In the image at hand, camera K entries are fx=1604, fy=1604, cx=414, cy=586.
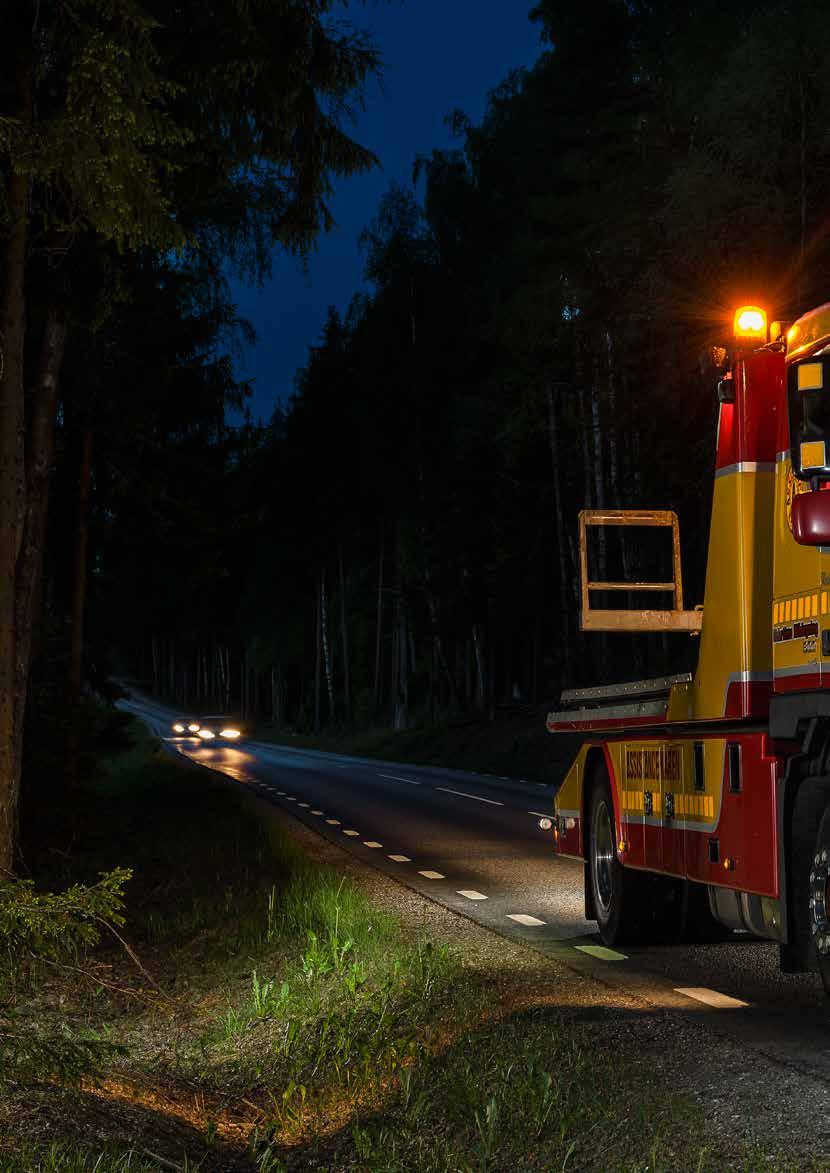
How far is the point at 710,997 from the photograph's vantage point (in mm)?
9148

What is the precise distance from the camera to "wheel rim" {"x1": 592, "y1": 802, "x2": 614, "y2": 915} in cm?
1190

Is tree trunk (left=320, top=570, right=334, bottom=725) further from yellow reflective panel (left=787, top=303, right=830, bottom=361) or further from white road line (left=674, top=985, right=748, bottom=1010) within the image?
yellow reflective panel (left=787, top=303, right=830, bottom=361)

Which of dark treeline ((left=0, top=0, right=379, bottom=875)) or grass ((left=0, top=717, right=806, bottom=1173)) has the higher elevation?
dark treeline ((left=0, top=0, right=379, bottom=875))

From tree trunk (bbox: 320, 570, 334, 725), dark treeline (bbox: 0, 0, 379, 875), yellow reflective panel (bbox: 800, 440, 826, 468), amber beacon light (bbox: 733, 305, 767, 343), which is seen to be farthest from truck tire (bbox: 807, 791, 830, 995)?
tree trunk (bbox: 320, 570, 334, 725)

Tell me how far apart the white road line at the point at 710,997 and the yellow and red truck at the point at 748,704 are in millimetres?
416

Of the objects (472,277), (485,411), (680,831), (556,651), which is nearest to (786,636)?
(680,831)

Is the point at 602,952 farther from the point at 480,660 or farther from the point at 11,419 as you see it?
the point at 480,660

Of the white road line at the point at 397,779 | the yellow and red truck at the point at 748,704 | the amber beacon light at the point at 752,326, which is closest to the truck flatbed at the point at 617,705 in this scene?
the yellow and red truck at the point at 748,704

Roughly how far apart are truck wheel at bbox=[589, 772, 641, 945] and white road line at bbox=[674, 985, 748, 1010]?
1781mm

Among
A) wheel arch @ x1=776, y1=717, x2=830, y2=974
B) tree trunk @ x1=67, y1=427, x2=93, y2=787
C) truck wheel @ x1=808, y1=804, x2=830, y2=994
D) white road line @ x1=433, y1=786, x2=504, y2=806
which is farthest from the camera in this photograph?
white road line @ x1=433, y1=786, x2=504, y2=806

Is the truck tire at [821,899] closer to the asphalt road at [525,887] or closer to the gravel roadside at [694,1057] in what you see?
the asphalt road at [525,887]

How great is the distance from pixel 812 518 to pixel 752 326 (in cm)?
229

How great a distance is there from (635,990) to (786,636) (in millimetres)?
2359

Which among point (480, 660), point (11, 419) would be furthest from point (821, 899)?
point (480, 660)
